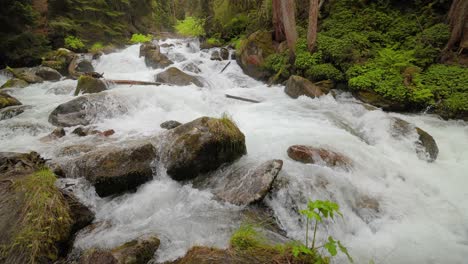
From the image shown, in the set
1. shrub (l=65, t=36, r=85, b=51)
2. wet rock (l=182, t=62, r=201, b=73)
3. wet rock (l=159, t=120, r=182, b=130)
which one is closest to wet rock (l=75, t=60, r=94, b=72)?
shrub (l=65, t=36, r=85, b=51)

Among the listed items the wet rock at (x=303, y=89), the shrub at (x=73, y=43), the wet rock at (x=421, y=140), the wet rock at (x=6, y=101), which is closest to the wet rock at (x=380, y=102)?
the wet rock at (x=303, y=89)

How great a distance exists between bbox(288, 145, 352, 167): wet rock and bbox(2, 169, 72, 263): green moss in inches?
138

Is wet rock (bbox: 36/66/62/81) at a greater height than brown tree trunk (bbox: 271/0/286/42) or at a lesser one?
lesser

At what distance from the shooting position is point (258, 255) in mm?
2146

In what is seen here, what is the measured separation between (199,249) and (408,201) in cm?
344

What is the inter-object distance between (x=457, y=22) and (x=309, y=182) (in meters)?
8.04

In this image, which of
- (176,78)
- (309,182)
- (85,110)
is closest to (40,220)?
(309,182)

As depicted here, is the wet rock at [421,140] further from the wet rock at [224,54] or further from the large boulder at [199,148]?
the wet rock at [224,54]

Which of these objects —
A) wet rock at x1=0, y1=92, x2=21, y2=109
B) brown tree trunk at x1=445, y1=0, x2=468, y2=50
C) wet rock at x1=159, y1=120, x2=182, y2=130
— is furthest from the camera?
brown tree trunk at x1=445, y1=0, x2=468, y2=50

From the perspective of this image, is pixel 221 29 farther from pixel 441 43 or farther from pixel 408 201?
pixel 408 201

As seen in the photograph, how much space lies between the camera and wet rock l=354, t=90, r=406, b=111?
7641 millimetres

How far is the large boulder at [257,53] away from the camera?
11.6 m

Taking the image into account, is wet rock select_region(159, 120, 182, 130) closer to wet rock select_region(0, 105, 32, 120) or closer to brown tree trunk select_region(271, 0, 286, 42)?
wet rock select_region(0, 105, 32, 120)

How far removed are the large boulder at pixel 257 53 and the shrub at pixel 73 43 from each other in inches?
420
